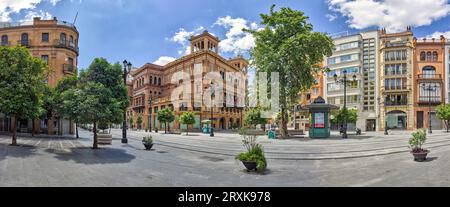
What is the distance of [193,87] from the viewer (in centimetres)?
4881

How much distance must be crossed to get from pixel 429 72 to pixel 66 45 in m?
54.0

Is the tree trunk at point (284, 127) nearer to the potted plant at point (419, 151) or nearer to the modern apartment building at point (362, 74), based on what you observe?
the potted plant at point (419, 151)

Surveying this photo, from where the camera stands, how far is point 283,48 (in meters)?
23.8

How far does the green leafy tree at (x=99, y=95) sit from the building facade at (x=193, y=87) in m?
27.2

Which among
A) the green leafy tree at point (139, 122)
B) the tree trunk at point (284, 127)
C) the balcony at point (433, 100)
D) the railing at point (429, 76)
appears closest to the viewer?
the tree trunk at point (284, 127)

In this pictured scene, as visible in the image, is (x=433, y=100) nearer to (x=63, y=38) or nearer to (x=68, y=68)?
(x=68, y=68)

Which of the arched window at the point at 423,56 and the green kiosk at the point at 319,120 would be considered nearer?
the green kiosk at the point at 319,120

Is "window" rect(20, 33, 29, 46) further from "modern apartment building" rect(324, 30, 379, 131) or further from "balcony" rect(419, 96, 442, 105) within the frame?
"balcony" rect(419, 96, 442, 105)

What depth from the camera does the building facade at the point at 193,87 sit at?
160 feet

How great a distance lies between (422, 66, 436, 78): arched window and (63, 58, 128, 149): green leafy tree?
4889cm

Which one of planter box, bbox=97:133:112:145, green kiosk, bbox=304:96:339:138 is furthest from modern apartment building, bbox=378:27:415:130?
Result: planter box, bbox=97:133:112:145

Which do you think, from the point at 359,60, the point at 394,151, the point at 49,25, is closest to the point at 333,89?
the point at 359,60

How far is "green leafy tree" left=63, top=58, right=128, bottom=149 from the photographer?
47.2 ft

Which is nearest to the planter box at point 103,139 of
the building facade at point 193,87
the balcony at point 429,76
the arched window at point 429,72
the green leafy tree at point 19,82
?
the green leafy tree at point 19,82
